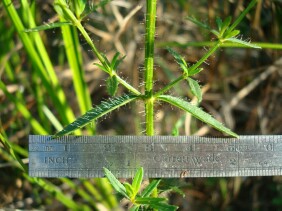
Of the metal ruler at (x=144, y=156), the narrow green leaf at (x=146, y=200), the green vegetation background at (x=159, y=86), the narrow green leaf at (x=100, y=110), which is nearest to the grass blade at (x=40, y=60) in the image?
→ the green vegetation background at (x=159, y=86)

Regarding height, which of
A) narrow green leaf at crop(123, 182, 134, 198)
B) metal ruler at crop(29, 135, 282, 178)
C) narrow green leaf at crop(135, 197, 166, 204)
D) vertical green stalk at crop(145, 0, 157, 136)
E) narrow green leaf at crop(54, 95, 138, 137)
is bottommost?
narrow green leaf at crop(135, 197, 166, 204)

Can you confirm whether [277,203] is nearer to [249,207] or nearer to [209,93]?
[249,207]

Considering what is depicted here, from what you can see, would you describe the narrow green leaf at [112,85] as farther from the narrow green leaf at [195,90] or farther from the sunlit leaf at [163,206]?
the sunlit leaf at [163,206]

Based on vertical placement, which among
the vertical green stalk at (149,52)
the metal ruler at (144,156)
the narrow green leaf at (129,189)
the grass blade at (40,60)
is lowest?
the narrow green leaf at (129,189)

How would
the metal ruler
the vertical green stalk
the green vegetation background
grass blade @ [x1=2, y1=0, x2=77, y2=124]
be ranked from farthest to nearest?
the green vegetation background → grass blade @ [x1=2, y1=0, x2=77, y2=124] → the metal ruler → the vertical green stalk

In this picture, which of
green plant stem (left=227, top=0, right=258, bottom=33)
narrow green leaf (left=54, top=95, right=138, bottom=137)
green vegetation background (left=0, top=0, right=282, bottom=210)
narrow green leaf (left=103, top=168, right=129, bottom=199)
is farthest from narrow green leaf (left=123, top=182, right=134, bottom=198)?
green vegetation background (left=0, top=0, right=282, bottom=210)

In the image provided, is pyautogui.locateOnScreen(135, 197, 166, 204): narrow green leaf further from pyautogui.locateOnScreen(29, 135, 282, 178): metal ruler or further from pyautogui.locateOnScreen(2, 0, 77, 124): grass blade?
pyautogui.locateOnScreen(2, 0, 77, 124): grass blade

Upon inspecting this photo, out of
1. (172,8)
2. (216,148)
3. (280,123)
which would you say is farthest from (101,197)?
(172,8)

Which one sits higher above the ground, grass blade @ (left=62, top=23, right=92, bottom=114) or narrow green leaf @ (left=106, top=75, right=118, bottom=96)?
grass blade @ (left=62, top=23, right=92, bottom=114)
